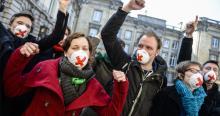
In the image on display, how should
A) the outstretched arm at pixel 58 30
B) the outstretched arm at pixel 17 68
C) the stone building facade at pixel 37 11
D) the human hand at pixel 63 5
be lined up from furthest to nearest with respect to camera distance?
1. the stone building facade at pixel 37 11
2. the outstretched arm at pixel 58 30
3. the human hand at pixel 63 5
4. the outstretched arm at pixel 17 68

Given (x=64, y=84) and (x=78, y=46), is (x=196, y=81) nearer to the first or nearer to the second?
(x=78, y=46)

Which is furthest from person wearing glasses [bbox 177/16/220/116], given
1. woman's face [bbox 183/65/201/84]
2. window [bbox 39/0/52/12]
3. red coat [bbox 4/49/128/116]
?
window [bbox 39/0/52/12]

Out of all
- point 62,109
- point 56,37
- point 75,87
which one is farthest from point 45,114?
point 56,37

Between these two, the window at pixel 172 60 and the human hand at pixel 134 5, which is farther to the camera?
the window at pixel 172 60

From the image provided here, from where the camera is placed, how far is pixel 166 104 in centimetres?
286

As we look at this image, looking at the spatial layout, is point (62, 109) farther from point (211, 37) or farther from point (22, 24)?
point (211, 37)

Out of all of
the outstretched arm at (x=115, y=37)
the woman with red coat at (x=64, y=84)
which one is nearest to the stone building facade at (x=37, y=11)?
the outstretched arm at (x=115, y=37)

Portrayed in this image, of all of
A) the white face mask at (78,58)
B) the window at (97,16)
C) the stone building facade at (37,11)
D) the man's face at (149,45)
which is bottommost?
the white face mask at (78,58)

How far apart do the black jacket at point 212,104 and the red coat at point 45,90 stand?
4.08 ft

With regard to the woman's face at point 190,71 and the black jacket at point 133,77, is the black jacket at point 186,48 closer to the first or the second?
the woman's face at point 190,71

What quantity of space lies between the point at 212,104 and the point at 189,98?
607mm

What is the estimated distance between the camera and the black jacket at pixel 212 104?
309 cm

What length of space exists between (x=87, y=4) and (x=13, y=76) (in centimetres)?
3557

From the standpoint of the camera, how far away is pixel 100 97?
244 cm
